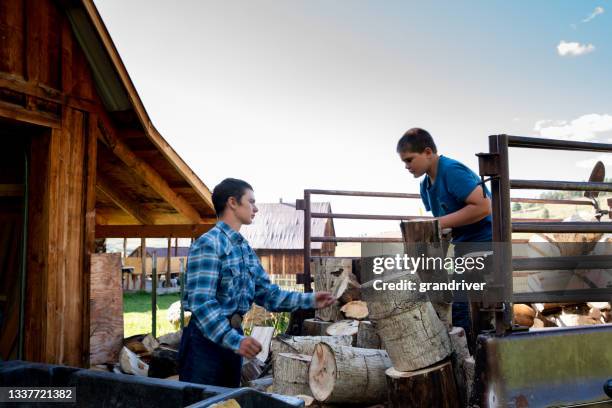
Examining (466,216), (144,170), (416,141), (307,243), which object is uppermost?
(144,170)

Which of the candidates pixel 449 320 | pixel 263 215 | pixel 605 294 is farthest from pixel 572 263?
pixel 263 215

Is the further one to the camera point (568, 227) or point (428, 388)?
point (428, 388)

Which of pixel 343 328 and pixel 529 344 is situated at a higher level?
pixel 529 344

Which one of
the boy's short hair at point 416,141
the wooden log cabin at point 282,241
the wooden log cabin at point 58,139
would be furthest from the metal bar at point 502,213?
the wooden log cabin at point 282,241

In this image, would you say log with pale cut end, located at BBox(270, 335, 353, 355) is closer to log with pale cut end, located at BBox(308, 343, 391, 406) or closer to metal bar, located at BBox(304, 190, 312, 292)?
log with pale cut end, located at BBox(308, 343, 391, 406)

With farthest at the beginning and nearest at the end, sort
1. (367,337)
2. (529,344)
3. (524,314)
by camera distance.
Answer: (524,314) < (367,337) < (529,344)

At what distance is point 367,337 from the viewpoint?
4410mm

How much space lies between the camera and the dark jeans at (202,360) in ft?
9.96

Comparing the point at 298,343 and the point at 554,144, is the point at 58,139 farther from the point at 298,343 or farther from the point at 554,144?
the point at 554,144

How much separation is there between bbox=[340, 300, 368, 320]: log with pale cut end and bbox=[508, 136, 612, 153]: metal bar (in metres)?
2.96

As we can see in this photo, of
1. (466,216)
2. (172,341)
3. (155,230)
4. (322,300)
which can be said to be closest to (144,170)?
(155,230)

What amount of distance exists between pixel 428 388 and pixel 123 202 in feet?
16.5

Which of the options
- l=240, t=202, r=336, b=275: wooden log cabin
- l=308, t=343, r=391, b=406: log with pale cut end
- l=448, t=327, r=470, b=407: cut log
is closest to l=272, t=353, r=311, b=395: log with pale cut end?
l=308, t=343, r=391, b=406: log with pale cut end

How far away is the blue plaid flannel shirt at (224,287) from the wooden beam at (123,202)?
3.48m
